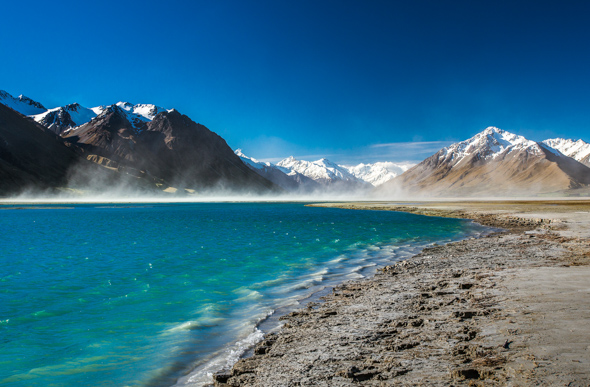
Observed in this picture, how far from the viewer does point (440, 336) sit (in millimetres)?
8172

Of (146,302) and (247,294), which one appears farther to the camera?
(247,294)

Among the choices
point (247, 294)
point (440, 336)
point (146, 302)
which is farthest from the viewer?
point (247, 294)

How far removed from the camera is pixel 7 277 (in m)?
19.2

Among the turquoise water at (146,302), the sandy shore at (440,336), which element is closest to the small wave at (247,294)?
the turquoise water at (146,302)

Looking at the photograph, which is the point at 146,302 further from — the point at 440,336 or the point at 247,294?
the point at 440,336

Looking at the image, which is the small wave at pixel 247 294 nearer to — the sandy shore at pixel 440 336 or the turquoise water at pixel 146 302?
the turquoise water at pixel 146 302

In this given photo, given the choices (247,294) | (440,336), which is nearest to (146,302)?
(247,294)

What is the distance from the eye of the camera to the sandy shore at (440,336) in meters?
6.25

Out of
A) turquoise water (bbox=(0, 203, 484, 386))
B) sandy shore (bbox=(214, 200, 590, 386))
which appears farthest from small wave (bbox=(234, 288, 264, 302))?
sandy shore (bbox=(214, 200, 590, 386))

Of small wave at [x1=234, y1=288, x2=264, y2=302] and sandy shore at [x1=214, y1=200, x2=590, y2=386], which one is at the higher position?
sandy shore at [x1=214, y1=200, x2=590, y2=386]

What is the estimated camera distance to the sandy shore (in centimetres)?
625

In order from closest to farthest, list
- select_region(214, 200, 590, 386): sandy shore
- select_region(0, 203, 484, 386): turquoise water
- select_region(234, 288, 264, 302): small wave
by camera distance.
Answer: select_region(214, 200, 590, 386): sandy shore, select_region(0, 203, 484, 386): turquoise water, select_region(234, 288, 264, 302): small wave

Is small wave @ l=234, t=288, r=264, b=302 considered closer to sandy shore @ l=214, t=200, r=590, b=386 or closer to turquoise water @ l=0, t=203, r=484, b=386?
turquoise water @ l=0, t=203, r=484, b=386

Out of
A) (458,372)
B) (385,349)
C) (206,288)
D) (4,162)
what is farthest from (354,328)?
(4,162)
